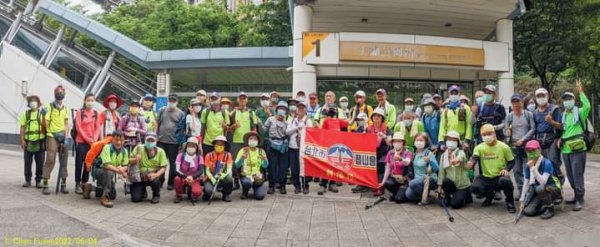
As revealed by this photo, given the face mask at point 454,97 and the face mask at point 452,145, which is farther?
the face mask at point 454,97

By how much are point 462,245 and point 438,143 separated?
273cm

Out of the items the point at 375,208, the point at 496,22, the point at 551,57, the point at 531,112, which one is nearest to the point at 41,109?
the point at 375,208

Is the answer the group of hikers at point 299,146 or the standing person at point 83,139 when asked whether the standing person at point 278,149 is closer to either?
the group of hikers at point 299,146

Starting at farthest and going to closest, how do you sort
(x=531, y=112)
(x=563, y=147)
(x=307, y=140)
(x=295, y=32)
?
(x=295, y=32) < (x=307, y=140) < (x=531, y=112) < (x=563, y=147)

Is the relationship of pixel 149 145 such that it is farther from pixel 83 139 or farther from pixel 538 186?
pixel 538 186

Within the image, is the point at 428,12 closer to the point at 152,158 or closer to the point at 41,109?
the point at 152,158

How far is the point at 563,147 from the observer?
6.87m

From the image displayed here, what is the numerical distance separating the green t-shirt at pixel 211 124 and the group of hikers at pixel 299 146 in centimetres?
2

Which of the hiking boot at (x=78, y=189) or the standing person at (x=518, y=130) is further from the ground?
the standing person at (x=518, y=130)

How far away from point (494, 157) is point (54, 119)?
23.4 feet

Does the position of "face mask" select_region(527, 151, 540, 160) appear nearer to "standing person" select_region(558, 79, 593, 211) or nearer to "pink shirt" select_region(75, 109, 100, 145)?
"standing person" select_region(558, 79, 593, 211)

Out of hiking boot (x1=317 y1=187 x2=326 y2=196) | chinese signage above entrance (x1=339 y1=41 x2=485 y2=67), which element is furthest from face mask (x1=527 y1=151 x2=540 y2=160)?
chinese signage above entrance (x1=339 y1=41 x2=485 y2=67)

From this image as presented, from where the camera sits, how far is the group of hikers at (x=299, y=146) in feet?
22.4

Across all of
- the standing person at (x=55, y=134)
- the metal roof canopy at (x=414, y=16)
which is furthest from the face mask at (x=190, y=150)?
the metal roof canopy at (x=414, y=16)
